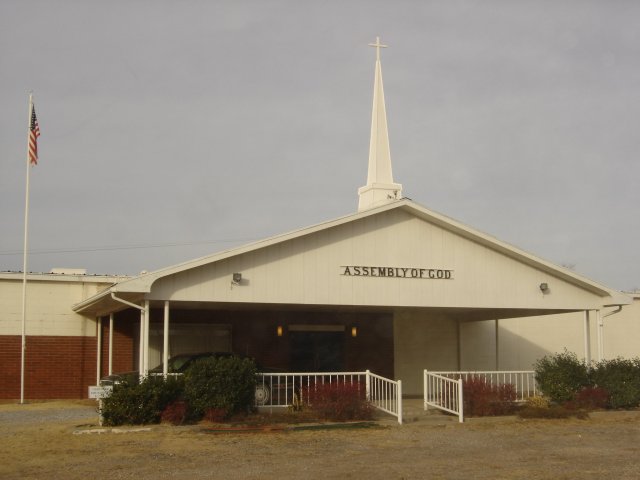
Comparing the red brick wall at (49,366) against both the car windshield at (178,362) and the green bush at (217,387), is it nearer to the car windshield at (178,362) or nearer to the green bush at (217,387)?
the car windshield at (178,362)

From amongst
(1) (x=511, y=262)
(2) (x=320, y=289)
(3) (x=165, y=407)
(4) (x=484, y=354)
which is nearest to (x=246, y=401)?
(3) (x=165, y=407)

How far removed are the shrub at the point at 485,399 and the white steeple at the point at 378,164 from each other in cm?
527

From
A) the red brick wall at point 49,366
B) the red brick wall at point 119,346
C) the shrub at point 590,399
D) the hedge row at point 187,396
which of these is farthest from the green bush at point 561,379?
the red brick wall at point 49,366

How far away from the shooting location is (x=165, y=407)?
1650 cm

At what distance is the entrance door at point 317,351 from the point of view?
25.0m

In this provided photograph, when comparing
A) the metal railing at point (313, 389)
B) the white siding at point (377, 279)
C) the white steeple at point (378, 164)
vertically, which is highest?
the white steeple at point (378, 164)

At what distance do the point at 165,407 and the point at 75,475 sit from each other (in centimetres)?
518

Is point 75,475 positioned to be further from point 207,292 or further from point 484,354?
point 484,354

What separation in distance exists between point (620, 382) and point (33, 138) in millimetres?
18108

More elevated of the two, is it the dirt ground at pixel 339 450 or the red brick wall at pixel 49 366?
the red brick wall at pixel 49 366

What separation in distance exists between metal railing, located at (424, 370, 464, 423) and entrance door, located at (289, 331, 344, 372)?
247 inches

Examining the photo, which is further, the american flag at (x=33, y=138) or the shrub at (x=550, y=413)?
the american flag at (x=33, y=138)

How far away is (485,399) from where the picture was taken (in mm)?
18328

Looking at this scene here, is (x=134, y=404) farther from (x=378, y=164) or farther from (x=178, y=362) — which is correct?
(x=378, y=164)
